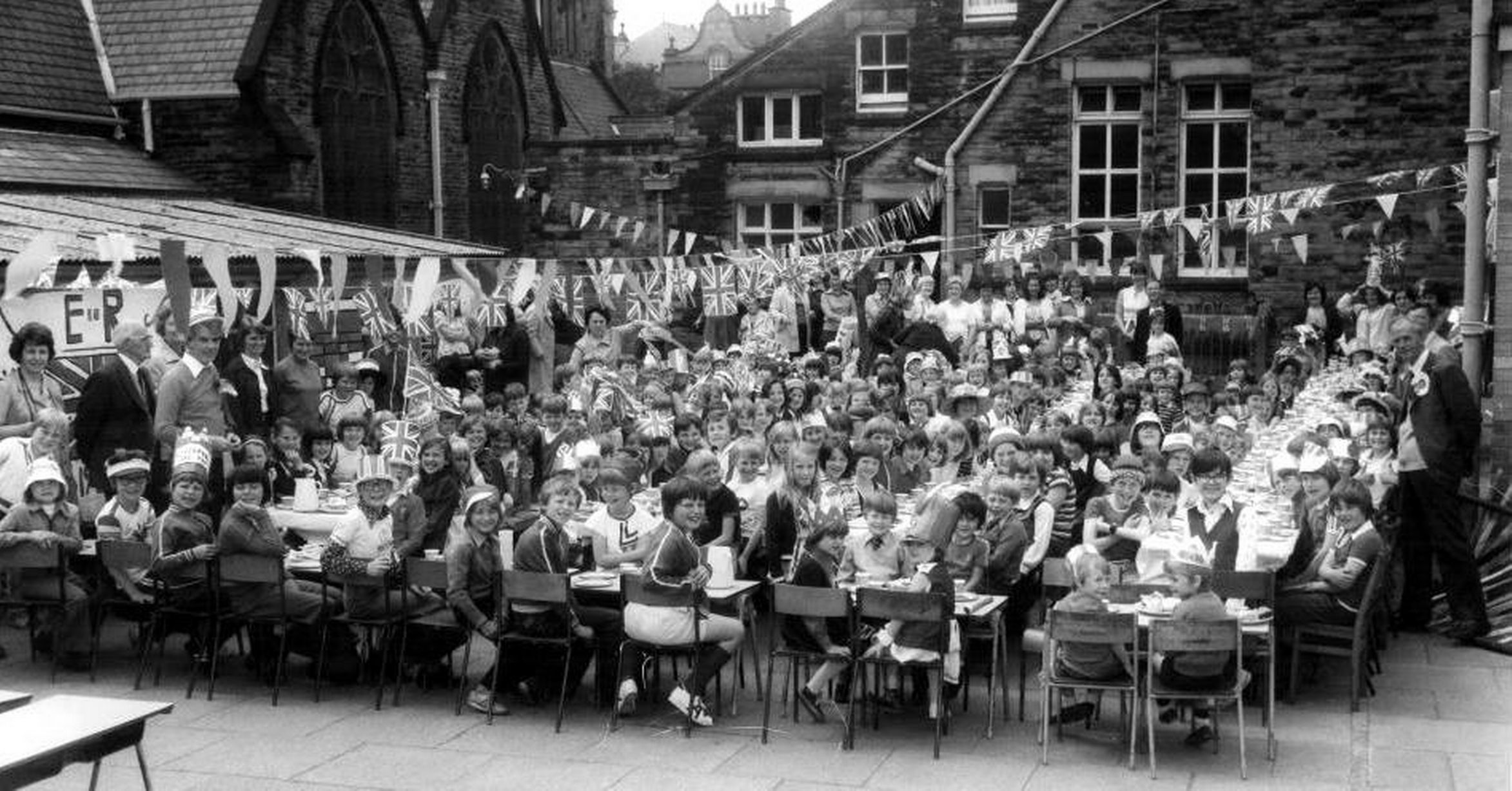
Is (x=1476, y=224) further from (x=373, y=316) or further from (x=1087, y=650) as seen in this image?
(x=373, y=316)

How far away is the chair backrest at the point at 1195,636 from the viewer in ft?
30.0

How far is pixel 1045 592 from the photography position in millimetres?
10562

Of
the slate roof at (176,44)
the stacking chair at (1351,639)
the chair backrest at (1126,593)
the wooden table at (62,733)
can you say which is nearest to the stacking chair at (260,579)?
the wooden table at (62,733)

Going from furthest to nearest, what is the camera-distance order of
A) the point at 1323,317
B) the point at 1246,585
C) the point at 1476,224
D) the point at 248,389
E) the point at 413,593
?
the point at 1323,317
the point at 248,389
the point at 1476,224
the point at 413,593
the point at 1246,585

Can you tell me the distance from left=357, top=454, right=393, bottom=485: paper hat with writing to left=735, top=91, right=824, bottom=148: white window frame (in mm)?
20866

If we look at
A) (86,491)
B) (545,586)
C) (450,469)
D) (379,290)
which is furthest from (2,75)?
(545,586)

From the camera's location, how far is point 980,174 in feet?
96.8

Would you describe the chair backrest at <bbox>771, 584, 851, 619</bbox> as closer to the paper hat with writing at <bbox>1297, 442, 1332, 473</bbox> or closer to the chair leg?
the chair leg

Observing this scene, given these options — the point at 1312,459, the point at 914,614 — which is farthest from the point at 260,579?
the point at 1312,459

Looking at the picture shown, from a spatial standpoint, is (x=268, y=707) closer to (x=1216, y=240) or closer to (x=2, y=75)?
(x=2, y=75)

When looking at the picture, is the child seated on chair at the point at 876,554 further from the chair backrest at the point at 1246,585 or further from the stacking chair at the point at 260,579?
the stacking chair at the point at 260,579

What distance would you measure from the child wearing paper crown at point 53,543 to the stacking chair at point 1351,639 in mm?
7825

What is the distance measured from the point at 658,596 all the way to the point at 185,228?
40.7 ft

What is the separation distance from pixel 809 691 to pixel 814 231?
22315 mm
